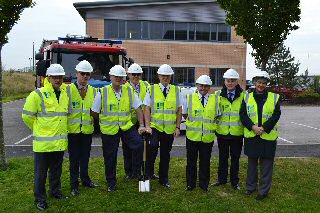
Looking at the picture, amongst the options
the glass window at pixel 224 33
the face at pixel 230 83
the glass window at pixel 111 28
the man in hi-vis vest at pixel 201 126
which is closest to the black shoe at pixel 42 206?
the man in hi-vis vest at pixel 201 126

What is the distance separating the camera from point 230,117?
6797 mm

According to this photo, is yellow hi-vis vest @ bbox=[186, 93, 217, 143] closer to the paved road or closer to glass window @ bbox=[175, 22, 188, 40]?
the paved road

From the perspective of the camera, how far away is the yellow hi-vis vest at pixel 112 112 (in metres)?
6.49

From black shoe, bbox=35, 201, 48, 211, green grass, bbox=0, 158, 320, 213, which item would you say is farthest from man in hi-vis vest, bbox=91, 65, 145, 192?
black shoe, bbox=35, 201, 48, 211

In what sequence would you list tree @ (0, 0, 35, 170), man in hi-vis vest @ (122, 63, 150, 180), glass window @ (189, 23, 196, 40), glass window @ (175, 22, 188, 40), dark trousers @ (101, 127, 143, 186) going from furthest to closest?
glass window @ (189, 23, 196, 40) → glass window @ (175, 22, 188, 40) → tree @ (0, 0, 35, 170) → man in hi-vis vest @ (122, 63, 150, 180) → dark trousers @ (101, 127, 143, 186)

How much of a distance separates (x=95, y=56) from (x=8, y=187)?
650 cm

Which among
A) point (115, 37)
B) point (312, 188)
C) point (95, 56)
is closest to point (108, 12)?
point (115, 37)

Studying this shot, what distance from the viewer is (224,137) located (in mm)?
6875

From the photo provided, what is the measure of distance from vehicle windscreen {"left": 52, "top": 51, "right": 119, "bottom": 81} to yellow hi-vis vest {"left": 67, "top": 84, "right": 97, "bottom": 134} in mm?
5939

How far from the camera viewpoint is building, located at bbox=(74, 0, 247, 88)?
2956cm

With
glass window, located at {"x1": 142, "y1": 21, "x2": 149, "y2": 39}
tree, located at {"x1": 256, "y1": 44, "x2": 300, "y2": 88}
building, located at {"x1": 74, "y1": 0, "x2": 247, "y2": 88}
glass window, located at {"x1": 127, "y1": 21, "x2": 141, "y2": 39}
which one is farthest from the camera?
tree, located at {"x1": 256, "y1": 44, "x2": 300, "y2": 88}

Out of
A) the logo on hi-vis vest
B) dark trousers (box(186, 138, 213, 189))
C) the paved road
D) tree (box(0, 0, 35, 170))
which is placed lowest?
the paved road

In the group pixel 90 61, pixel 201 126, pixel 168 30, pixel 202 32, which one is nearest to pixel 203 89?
pixel 201 126

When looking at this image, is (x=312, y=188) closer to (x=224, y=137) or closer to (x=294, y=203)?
(x=294, y=203)
